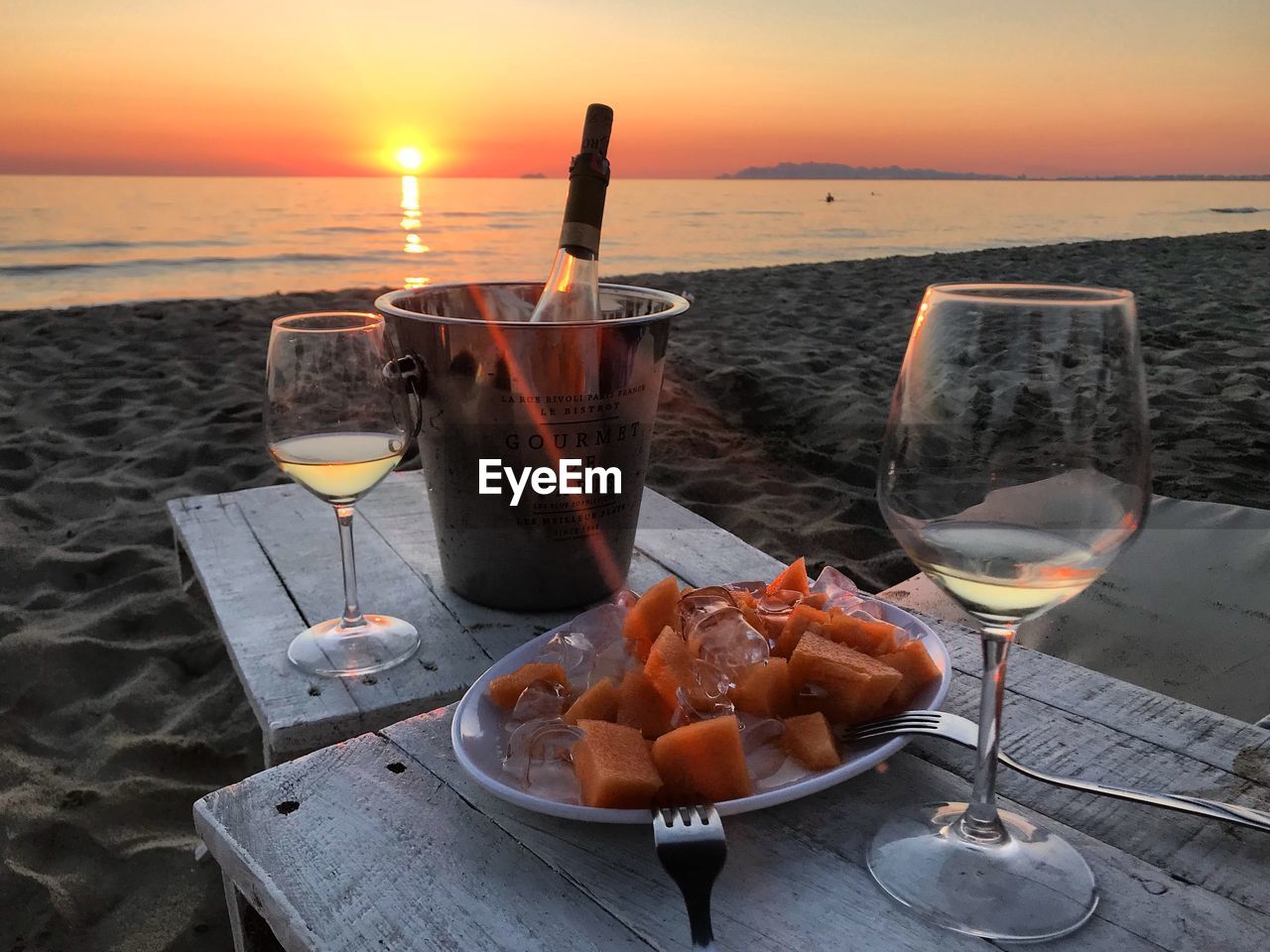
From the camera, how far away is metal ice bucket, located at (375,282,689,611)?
153 cm

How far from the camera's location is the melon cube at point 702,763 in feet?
2.94

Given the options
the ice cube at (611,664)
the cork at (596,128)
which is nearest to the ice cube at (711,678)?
the ice cube at (611,664)

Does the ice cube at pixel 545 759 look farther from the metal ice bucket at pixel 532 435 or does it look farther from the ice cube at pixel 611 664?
the metal ice bucket at pixel 532 435

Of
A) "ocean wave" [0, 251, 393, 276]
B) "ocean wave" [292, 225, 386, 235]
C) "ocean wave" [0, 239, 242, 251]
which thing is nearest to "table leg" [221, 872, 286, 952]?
"ocean wave" [0, 251, 393, 276]

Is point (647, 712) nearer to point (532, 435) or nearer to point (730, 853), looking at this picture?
point (730, 853)

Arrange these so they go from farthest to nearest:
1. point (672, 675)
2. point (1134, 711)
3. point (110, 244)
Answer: point (110, 244), point (1134, 711), point (672, 675)

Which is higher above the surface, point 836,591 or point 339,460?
point 339,460

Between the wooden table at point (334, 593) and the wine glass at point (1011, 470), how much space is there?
865mm

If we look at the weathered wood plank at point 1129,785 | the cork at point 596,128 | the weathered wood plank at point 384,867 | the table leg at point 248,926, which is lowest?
the table leg at point 248,926

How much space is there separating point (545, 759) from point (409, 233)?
18652 millimetres

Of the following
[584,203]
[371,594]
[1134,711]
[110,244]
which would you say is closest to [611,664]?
[1134,711]

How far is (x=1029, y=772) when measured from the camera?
1048 millimetres

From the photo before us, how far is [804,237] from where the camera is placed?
18.7 metres

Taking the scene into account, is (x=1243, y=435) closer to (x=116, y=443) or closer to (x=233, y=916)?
(x=233, y=916)
